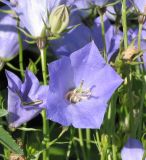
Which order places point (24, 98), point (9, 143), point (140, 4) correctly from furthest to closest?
point (140, 4), point (24, 98), point (9, 143)

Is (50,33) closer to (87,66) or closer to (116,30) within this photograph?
(87,66)

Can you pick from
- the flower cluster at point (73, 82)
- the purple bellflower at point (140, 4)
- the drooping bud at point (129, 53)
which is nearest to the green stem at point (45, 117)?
the flower cluster at point (73, 82)

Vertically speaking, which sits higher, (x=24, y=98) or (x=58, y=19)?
(x=58, y=19)

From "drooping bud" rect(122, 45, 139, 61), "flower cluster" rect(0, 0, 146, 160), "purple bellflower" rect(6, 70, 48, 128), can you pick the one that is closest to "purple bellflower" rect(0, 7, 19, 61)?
"flower cluster" rect(0, 0, 146, 160)

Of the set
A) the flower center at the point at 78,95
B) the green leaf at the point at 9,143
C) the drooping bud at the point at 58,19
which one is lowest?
the green leaf at the point at 9,143

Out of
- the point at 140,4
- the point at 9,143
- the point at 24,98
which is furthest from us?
the point at 140,4

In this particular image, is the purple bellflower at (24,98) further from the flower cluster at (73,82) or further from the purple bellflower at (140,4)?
the purple bellflower at (140,4)

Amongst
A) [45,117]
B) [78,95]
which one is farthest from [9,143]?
[78,95]

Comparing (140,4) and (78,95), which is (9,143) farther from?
(140,4)
